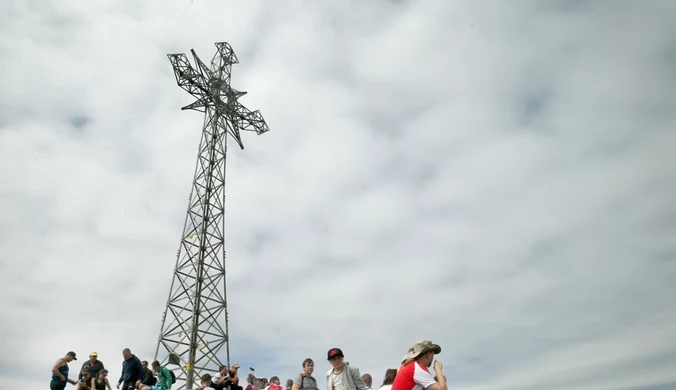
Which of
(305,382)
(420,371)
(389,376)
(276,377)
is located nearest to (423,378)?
(420,371)

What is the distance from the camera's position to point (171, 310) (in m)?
20.3

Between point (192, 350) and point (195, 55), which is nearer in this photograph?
point (192, 350)

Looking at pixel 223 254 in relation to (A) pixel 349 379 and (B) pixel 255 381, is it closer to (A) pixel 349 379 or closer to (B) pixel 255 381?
(B) pixel 255 381

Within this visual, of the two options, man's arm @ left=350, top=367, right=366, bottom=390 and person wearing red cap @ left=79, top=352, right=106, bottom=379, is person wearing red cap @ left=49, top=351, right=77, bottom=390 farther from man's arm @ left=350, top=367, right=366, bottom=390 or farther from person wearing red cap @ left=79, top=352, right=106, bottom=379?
man's arm @ left=350, top=367, right=366, bottom=390

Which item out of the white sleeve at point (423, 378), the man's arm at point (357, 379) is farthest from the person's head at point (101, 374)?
the white sleeve at point (423, 378)

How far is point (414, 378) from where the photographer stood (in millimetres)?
4863

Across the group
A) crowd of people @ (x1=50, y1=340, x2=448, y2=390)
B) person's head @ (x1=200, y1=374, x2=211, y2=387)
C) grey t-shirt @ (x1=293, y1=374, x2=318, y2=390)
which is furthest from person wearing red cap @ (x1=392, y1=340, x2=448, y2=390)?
person's head @ (x1=200, y1=374, x2=211, y2=387)

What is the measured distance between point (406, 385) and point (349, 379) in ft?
6.64

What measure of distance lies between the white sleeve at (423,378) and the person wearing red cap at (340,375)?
6.89 ft

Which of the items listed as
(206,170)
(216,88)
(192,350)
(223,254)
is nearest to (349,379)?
(192,350)

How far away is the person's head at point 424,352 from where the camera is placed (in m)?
5.11

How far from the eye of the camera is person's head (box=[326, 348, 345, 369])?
266 inches

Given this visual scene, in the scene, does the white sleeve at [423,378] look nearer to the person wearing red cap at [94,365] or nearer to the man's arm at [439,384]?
the man's arm at [439,384]

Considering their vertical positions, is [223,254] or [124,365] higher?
→ [223,254]
